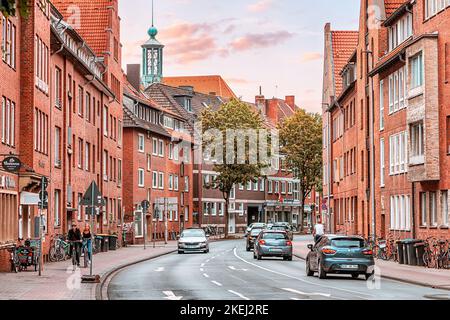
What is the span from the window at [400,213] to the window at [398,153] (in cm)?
134

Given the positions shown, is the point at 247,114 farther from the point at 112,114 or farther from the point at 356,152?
the point at 356,152

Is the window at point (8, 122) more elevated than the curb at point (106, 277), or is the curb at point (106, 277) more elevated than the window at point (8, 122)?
the window at point (8, 122)

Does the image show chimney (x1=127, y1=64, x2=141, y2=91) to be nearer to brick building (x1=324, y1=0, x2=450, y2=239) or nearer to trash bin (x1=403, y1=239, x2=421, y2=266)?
brick building (x1=324, y1=0, x2=450, y2=239)

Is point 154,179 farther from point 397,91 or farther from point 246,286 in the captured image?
point 246,286

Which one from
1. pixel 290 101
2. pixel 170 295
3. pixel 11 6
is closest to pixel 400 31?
pixel 170 295

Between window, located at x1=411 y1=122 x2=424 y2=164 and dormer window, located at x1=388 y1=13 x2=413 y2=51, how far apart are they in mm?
6063

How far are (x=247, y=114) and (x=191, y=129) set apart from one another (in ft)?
37.0

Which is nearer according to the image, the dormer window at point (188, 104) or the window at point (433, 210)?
the window at point (433, 210)

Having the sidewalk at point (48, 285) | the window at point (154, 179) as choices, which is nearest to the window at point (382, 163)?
the sidewalk at point (48, 285)

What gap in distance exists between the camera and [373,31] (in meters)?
56.1

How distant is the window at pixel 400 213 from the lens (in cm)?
4697

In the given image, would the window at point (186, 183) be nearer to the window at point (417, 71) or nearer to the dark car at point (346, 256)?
the window at point (417, 71)

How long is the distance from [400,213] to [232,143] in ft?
166
